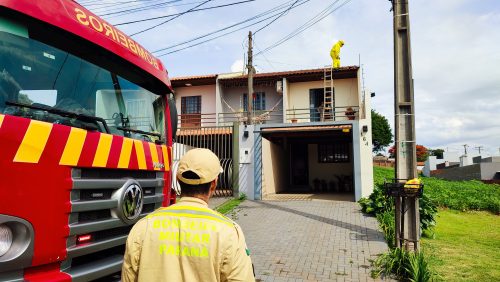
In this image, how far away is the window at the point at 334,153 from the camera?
18.9 m

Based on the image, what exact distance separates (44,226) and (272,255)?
5.03 m

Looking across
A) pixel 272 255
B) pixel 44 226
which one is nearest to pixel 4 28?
pixel 44 226

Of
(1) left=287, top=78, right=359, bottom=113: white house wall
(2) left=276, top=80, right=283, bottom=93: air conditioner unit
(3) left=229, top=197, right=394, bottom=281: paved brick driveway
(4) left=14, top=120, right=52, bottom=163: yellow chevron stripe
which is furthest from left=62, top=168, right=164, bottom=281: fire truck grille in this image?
(1) left=287, top=78, right=359, bottom=113: white house wall

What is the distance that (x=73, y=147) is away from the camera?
2623mm

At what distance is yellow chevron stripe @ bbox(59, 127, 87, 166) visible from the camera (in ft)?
8.32

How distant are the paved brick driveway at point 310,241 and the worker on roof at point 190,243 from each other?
13.4 ft

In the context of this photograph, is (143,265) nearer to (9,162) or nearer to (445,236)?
(9,162)

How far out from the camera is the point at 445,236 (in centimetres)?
950

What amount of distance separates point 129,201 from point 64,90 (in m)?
1.09

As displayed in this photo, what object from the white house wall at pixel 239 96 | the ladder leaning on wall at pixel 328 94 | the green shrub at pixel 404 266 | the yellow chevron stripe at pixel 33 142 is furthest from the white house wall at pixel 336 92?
the yellow chevron stripe at pixel 33 142

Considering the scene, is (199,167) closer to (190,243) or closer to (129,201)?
(190,243)

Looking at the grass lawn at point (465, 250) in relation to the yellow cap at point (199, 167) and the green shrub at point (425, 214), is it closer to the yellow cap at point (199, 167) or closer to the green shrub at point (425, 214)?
the green shrub at point (425, 214)

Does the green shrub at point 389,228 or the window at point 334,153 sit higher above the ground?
the window at point 334,153

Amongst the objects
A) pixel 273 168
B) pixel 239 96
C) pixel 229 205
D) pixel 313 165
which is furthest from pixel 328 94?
pixel 229 205
